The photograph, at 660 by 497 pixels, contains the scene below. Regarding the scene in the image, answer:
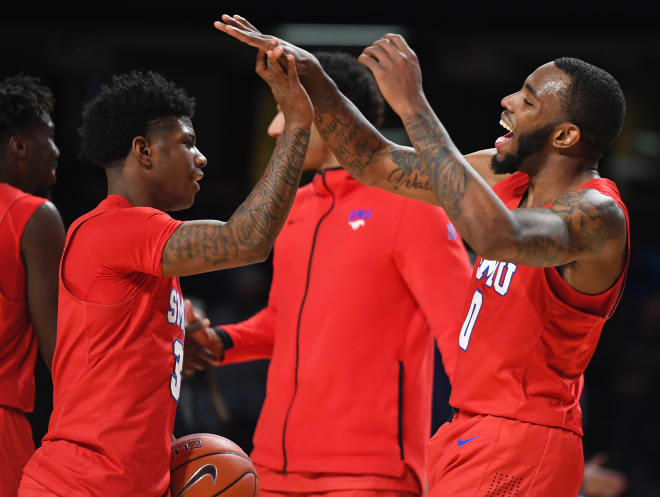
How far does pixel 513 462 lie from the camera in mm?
2551

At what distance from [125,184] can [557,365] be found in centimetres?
138

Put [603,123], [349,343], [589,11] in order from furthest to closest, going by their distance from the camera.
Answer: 1. [589,11]
2. [349,343]
3. [603,123]

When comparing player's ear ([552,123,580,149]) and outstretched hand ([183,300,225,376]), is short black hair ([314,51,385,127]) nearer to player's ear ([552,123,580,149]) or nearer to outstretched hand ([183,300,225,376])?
outstretched hand ([183,300,225,376])

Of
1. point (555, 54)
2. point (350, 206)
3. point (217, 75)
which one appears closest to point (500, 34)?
point (555, 54)

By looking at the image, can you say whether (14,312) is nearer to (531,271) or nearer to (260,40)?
(260,40)

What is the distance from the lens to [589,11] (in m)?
7.59

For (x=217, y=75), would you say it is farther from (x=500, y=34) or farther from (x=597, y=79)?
(x=597, y=79)

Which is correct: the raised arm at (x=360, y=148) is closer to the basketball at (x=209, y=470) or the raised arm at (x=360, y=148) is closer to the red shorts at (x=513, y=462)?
the red shorts at (x=513, y=462)

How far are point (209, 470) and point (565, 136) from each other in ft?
4.73

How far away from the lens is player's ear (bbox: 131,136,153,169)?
2789mm

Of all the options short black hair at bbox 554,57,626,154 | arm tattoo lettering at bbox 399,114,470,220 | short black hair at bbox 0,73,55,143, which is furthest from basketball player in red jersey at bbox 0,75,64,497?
short black hair at bbox 554,57,626,154

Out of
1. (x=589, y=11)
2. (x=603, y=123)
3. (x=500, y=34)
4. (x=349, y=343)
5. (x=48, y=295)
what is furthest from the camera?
(x=500, y=34)

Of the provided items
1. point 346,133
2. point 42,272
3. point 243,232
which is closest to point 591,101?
point 346,133

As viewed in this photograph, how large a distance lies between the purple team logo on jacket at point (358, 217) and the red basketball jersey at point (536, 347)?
0.81m
